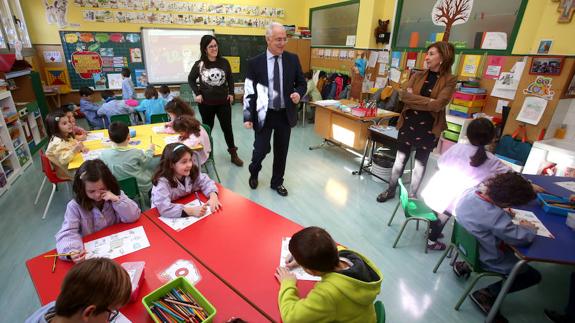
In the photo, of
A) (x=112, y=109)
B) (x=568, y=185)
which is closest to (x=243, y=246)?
(x=568, y=185)

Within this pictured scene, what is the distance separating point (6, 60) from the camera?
409 centimetres

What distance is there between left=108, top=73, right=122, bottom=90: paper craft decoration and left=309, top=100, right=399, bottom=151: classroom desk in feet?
15.4

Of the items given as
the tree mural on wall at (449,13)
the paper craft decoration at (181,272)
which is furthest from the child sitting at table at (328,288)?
the tree mural on wall at (449,13)

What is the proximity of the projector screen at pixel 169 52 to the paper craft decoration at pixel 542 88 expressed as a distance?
655cm

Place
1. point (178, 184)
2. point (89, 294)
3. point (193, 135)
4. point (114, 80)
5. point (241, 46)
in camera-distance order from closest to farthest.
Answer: point (89, 294) < point (178, 184) < point (193, 135) < point (114, 80) < point (241, 46)

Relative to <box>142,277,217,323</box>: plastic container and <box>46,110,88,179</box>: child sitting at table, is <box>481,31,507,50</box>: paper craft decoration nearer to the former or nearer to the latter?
<box>142,277,217,323</box>: plastic container

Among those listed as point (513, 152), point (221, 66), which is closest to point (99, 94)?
point (221, 66)

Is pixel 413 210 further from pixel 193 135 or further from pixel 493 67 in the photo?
pixel 493 67

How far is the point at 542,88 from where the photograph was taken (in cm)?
345

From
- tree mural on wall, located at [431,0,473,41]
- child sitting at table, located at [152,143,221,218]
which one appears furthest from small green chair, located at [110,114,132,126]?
tree mural on wall, located at [431,0,473,41]

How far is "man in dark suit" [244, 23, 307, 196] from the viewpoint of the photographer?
2.92m

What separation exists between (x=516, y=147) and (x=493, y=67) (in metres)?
1.18

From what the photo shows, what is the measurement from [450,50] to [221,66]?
104 inches

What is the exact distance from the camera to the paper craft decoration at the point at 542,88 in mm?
3392
